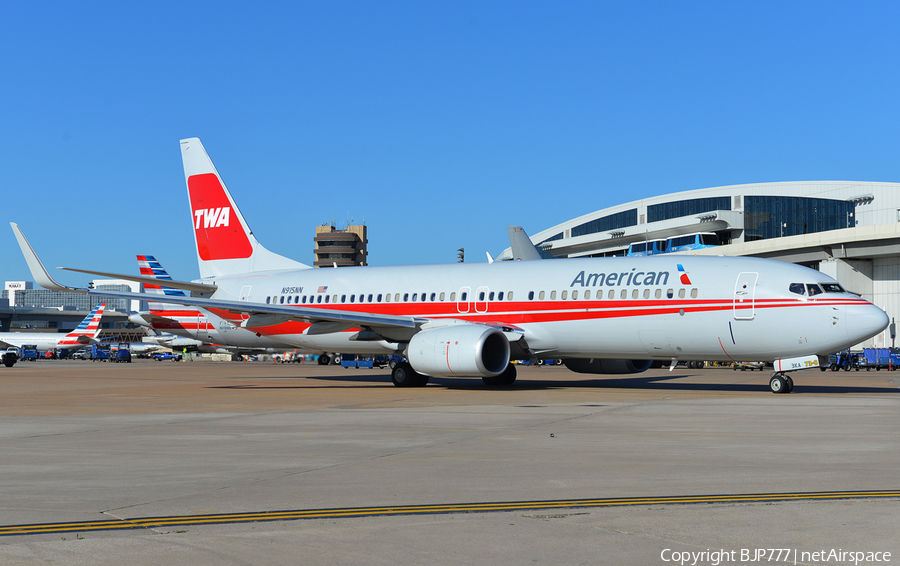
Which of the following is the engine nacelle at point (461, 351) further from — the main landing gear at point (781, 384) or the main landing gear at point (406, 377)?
the main landing gear at point (781, 384)

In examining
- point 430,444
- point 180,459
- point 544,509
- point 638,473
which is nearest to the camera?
point 544,509

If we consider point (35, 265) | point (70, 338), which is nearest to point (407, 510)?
point (35, 265)

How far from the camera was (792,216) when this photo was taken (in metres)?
94.8

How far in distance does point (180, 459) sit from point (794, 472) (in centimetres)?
747

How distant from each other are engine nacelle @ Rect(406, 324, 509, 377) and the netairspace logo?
1940cm

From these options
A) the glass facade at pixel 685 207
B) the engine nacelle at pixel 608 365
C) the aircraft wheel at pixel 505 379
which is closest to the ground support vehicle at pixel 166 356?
the glass facade at pixel 685 207

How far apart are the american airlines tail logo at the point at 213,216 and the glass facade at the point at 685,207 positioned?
80985 mm

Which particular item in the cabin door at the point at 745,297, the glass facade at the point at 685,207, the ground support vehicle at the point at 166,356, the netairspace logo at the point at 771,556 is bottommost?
the ground support vehicle at the point at 166,356

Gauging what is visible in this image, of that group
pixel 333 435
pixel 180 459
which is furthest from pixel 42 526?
pixel 333 435

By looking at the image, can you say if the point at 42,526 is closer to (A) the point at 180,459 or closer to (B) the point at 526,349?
(A) the point at 180,459

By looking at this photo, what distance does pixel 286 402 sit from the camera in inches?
850

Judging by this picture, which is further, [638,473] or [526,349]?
[526,349]

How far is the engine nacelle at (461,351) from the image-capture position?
2533 cm

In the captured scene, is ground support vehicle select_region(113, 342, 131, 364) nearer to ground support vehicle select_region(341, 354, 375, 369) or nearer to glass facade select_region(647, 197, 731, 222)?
ground support vehicle select_region(341, 354, 375, 369)
